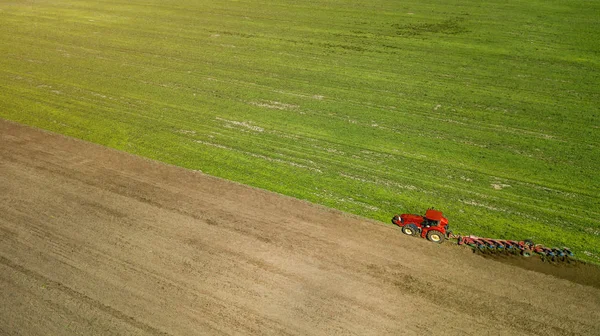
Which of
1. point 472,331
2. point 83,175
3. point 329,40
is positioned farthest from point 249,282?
point 329,40

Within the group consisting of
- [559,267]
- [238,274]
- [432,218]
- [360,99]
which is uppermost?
[360,99]

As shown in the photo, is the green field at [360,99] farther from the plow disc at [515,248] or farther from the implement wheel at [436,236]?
the implement wheel at [436,236]

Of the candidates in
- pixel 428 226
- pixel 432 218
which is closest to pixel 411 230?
pixel 428 226

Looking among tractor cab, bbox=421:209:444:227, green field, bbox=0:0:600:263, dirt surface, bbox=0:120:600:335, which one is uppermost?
green field, bbox=0:0:600:263

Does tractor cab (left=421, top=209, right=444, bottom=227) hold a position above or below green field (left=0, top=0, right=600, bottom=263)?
below

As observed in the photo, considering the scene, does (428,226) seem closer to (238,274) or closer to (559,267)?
(559,267)

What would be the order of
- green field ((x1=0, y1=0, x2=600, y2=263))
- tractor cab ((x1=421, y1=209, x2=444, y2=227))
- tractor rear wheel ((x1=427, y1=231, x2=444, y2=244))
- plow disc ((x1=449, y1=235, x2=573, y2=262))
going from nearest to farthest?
1. plow disc ((x1=449, y1=235, x2=573, y2=262))
2. tractor rear wheel ((x1=427, y1=231, x2=444, y2=244))
3. tractor cab ((x1=421, y1=209, x2=444, y2=227))
4. green field ((x1=0, y1=0, x2=600, y2=263))

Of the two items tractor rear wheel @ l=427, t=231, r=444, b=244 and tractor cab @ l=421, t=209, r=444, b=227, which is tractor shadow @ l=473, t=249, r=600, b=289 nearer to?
tractor rear wheel @ l=427, t=231, r=444, b=244

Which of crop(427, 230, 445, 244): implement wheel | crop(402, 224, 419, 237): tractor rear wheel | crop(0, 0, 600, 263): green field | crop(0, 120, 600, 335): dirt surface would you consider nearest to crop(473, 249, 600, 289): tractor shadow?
crop(0, 120, 600, 335): dirt surface
